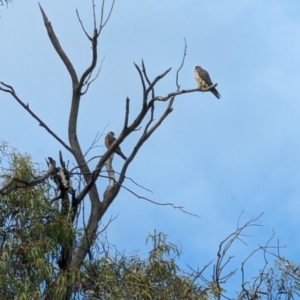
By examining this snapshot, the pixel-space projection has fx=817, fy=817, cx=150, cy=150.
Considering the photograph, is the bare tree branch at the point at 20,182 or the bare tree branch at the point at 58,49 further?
the bare tree branch at the point at 58,49

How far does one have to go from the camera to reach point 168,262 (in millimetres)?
5172

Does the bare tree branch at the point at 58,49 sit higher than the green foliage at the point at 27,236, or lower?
Result: higher

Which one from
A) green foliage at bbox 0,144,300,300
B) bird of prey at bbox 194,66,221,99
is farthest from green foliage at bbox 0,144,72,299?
bird of prey at bbox 194,66,221,99

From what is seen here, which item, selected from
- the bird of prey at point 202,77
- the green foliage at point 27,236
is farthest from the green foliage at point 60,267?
the bird of prey at point 202,77

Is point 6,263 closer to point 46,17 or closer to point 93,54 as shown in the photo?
point 93,54

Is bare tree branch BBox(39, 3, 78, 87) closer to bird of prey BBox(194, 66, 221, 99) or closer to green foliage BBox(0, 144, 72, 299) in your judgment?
green foliage BBox(0, 144, 72, 299)

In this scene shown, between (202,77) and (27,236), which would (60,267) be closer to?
(27,236)

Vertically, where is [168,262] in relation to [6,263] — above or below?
above

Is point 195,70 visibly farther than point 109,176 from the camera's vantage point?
Yes

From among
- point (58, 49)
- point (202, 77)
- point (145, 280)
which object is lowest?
point (145, 280)

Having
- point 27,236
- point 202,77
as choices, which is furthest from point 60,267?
point 202,77

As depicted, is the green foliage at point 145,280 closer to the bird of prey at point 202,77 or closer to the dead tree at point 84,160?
the dead tree at point 84,160

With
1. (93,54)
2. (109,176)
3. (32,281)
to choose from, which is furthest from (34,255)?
(93,54)

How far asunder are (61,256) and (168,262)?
81cm
